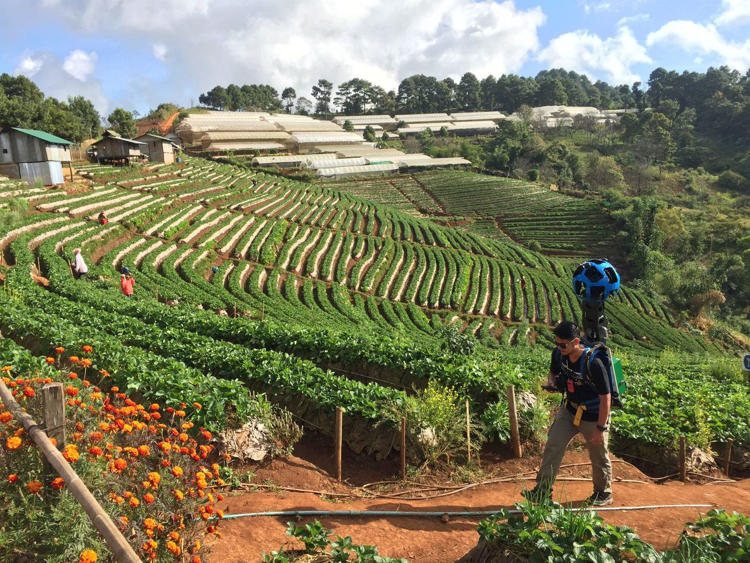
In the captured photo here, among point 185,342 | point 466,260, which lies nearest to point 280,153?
point 466,260

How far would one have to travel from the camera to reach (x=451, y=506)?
610 cm

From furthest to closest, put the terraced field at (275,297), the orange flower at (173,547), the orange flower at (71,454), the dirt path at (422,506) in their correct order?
1. the terraced field at (275,297)
2. the dirt path at (422,506)
3. the orange flower at (71,454)
4. the orange flower at (173,547)

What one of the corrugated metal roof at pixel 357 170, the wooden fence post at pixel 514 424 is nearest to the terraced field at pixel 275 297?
the wooden fence post at pixel 514 424

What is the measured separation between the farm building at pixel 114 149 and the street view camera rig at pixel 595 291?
51.0m

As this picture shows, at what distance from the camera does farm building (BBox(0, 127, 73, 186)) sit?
113 ft

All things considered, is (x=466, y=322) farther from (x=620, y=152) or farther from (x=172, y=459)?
Answer: (x=620, y=152)

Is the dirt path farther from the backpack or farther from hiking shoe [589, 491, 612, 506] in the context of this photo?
the backpack

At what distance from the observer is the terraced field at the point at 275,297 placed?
8641 millimetres

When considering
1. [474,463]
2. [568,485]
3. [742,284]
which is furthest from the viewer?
[742,284]

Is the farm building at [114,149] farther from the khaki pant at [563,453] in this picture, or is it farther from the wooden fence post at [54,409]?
the khaki pant at [563,453]

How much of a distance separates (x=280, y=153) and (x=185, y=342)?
84.7 metres

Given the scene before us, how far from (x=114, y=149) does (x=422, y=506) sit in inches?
2040

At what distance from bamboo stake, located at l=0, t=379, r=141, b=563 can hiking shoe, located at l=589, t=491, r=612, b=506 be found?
511 cm

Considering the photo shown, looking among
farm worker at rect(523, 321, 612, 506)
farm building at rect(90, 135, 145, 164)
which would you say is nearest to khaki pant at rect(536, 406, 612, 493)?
farm worker at rect(523, 321, 612, 506)
